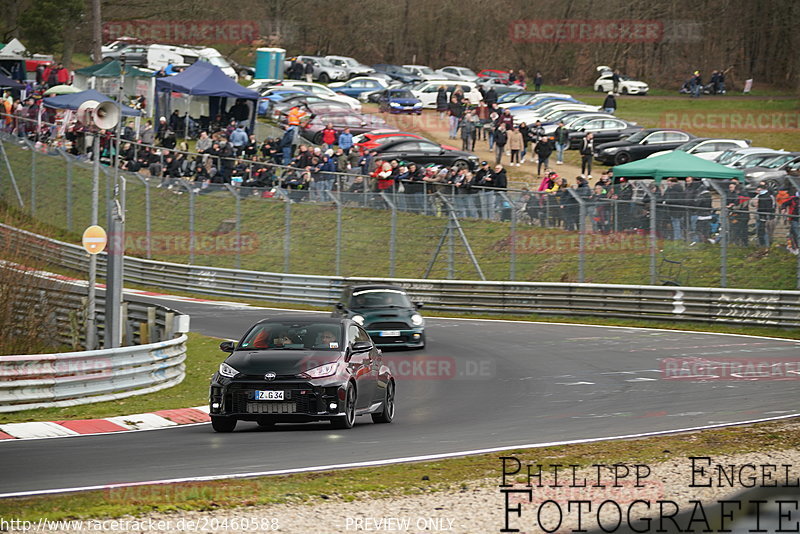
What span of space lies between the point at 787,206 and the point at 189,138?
26833 millimetres

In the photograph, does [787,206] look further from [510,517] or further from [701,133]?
[701,133]


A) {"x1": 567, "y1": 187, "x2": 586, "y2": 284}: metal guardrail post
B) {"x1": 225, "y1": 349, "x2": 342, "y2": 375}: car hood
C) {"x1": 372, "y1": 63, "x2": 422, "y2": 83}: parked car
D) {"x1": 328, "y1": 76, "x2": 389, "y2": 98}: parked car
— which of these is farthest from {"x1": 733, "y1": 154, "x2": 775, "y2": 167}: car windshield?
{"x1": 372, "y1": 63, "x2": 422, "y2": 83}: parked car

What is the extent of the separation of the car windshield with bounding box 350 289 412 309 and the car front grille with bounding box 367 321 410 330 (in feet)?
2.05

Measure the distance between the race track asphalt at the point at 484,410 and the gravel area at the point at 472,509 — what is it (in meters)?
1.57

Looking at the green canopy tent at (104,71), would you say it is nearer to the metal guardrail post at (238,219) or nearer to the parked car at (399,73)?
the metal guardrail post at (238,219)

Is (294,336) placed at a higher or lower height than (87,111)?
lower

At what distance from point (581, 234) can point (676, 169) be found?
4.78 meters

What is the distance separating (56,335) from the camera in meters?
21.1

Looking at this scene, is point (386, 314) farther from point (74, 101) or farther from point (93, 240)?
point (74, 101)

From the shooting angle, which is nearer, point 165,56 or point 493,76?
point 165,56

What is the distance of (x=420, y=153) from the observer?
133 ft

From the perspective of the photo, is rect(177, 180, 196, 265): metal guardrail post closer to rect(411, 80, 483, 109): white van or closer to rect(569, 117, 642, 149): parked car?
rect(569, 117, 642, 149): parked car

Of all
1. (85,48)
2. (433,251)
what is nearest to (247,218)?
(433,251)

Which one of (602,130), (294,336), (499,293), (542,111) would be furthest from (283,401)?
(542,111)
